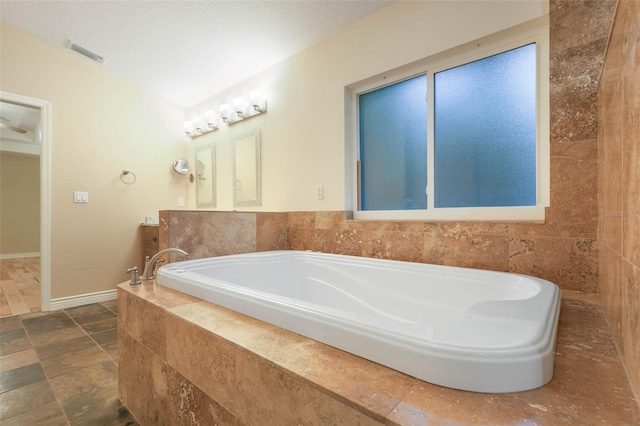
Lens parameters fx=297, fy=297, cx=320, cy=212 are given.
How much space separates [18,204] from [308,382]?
26.6 feet

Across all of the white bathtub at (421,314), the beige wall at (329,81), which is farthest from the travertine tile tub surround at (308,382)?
the beige wall at (329,81)

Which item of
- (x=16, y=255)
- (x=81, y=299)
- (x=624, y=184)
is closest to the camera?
(x=624, y=184)

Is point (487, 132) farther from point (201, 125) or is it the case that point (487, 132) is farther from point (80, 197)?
point (80, 197)

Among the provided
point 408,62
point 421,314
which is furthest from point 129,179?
point 421,314

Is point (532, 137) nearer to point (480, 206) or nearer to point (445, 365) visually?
point (480, 206)

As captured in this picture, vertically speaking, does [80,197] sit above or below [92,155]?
below

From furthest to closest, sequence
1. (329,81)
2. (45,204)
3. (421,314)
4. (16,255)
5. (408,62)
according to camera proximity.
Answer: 1. (16,255)
2. (45,204)
3. (329,81)
4. (408,62)
5. (421,314)

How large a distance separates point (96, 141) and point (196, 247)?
6.54 ft

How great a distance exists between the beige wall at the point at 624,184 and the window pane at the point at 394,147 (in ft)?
3.29

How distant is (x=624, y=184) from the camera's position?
2.40 feet

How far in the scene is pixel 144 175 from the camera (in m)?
3.36

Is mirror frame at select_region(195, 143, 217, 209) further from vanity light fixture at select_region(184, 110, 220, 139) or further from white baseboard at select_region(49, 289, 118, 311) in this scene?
white baseboard at select_region(49, 289, 118, 311)

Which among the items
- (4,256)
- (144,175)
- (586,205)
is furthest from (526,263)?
(4,256)

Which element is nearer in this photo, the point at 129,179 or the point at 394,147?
the point at 394,147
